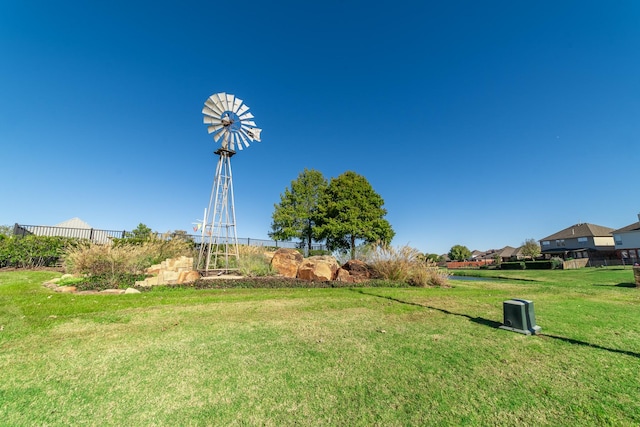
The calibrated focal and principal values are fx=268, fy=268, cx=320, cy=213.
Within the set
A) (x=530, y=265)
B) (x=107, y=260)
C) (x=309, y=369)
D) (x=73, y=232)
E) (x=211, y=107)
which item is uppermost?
(x=211, y=107)

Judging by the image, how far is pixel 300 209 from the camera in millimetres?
25359

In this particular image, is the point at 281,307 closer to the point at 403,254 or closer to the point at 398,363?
the point at 398,363

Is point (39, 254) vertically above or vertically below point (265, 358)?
above

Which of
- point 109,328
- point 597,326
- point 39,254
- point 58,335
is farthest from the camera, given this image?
point 39,254

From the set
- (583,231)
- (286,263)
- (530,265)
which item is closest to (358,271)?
(286,263)

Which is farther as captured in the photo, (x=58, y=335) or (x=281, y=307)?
(x=281, y=307)

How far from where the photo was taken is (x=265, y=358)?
2965 mm

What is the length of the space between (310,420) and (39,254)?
16.5 meters

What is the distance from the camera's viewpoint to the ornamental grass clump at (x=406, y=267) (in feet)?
34.6

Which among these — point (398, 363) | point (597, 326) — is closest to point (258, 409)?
point (398, 363)

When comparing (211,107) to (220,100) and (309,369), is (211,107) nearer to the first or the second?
(220,100)

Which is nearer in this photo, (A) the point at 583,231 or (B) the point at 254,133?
(B) the point at 254,133

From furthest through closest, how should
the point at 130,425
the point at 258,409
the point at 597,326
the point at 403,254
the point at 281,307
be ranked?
the point at 403,254 → the point at 281,307 → the point at 597,326 → the point at 258,409 → the point at 130,425

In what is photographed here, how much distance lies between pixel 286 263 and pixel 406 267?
5.09m
